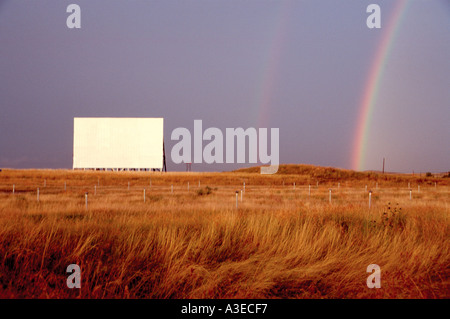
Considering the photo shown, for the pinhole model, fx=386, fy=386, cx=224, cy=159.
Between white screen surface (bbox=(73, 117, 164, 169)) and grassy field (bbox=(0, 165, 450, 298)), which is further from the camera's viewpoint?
white screen surface (bbox=(73, 117, 164, 169))

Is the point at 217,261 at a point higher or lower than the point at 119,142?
lower

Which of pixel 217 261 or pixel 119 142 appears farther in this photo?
pixel 119 142

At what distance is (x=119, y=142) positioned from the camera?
56219mm

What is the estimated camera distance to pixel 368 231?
24.1 feet

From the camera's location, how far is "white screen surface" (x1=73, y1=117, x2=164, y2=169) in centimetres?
5638

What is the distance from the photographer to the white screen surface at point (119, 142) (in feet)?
185

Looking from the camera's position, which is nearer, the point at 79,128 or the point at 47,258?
the point at 47,258

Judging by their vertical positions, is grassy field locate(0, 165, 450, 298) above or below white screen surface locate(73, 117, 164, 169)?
below

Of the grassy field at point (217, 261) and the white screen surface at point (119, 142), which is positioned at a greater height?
the white screen surface at point (119, 142)

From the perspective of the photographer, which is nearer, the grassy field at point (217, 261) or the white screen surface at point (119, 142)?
the grassy field at point (217, 261)

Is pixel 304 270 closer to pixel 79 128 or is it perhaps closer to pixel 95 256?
pixel 95 256
